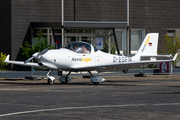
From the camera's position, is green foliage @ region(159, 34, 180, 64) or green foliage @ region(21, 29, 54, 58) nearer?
green foliage @ region(21, 29, 54, 58)

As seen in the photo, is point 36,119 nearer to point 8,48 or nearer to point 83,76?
point 83,76

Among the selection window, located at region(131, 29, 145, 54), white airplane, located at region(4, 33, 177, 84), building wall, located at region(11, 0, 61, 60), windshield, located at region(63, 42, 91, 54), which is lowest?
white airplane, located at region(4, 33, 177, 84)

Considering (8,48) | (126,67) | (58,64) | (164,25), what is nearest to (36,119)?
(58,64)

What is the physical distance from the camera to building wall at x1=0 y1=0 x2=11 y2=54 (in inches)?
992

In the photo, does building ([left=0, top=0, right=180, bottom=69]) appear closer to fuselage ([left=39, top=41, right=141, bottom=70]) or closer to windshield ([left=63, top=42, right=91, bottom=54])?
fuselage ([left=39, top=41, right=141, bottom=70])

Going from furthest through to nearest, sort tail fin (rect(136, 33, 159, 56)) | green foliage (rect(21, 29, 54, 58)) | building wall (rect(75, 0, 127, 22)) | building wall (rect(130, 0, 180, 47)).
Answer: building wall (rect(130, 0, 180, 47))
building wall (rect(75, 0, 127, 22))
green foliage (rect(21, 29, 54, 58))
tail fin (rect(136, 33, 159, 56))

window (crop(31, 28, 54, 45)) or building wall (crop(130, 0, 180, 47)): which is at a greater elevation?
building wall (crop(130, 0, 180, 47))

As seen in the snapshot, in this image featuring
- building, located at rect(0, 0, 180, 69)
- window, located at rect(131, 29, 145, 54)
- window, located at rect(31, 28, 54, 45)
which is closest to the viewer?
building, located at rect(0, 0, 180, 69)

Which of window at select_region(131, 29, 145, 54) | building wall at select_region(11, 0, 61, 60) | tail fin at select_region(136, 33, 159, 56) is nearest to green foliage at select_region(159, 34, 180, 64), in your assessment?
window at select_region(131, 29, 145, 54)

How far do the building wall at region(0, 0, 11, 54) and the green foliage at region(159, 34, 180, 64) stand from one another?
12362mm

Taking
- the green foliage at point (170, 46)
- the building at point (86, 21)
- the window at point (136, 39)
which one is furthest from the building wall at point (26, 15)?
the green foliage at point (170, 46)

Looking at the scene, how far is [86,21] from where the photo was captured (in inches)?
1016

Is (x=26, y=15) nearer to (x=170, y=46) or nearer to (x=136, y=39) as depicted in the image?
(x=136, y=39)

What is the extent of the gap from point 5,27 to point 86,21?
21.2 feet
